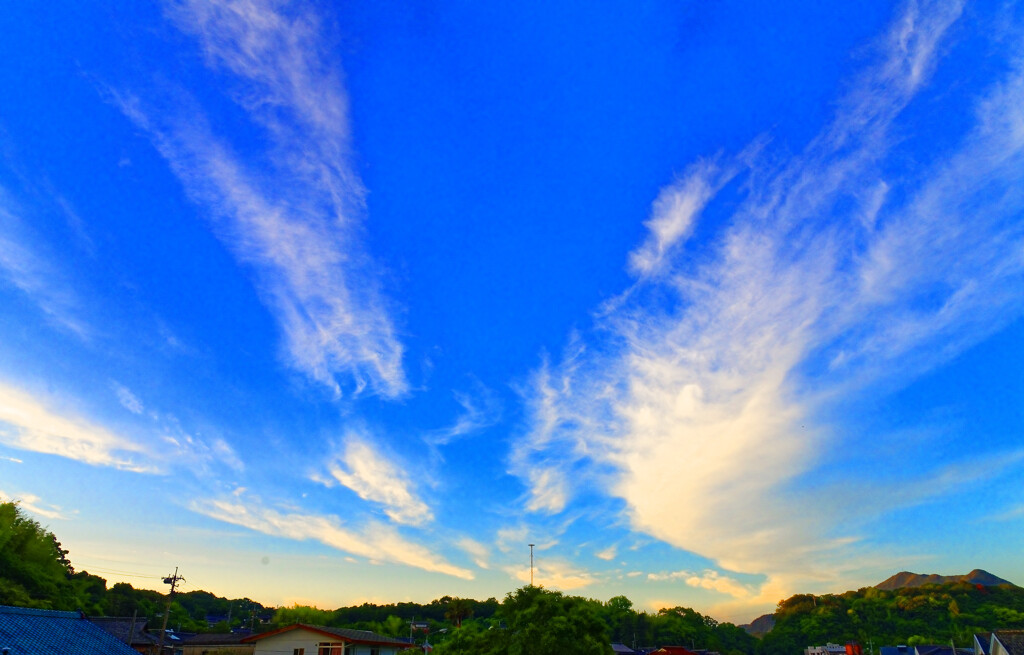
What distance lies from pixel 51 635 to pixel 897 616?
163063 mm

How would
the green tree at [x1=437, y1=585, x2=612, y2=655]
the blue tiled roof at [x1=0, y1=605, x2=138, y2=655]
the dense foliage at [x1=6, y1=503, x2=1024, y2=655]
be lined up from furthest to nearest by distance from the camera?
the dense foliage at [x1=6, y1=503, x2=1024, y2=655]
the green tree at [x1=437, y1=585, x2=612, y2=655]
the blue tiled roof at [x1=0, y1=605, x2=138, y2=655]

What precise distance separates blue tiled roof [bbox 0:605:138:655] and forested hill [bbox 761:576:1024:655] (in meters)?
142

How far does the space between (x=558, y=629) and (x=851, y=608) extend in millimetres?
145436

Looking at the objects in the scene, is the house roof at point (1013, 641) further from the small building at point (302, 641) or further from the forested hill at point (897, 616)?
the forested hill at point (897, 616)

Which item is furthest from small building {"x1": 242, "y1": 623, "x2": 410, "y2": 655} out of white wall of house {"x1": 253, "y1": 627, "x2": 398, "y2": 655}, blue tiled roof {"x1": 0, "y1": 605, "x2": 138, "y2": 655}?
blue tiled roof {"x1": 0, "y1": 605, "x2": 138, "y2": 655}

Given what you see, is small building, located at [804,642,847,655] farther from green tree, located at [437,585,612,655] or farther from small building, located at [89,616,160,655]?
small building, located at [89,616,160,655]

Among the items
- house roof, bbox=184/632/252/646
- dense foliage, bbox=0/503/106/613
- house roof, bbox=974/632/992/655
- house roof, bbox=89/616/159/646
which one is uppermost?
dense foliage, bbox=0/503/106/613

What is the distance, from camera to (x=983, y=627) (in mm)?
119062

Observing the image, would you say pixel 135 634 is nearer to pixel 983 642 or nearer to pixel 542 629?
pixel 542 629

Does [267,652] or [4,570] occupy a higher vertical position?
[4,570]

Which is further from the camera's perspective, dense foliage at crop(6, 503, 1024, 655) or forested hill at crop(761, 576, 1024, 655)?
forested hill at crop(761, 576, 1024, 655)

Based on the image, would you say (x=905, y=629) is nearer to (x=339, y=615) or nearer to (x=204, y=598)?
(x=339, y=615)

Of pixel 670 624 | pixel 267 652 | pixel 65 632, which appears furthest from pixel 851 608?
pixel 65 632

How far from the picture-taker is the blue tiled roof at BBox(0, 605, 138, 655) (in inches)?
995
